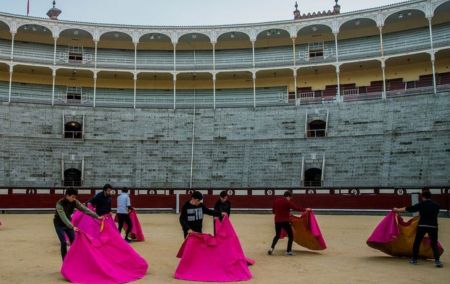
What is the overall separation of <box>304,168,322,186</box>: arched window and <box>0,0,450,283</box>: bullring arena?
0.32ft

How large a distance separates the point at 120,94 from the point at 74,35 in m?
5.99

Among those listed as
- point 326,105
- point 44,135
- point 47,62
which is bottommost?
point 44,135

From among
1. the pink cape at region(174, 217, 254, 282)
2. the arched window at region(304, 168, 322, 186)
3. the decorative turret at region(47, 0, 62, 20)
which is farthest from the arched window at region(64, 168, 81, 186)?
the pink cape at region(174, 217, 254, 282)

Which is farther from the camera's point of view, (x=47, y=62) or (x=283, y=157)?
(x=47, y=62)

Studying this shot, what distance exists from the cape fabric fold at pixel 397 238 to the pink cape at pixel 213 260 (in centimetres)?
333

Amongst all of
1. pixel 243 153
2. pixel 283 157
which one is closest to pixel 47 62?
pixel 243 153

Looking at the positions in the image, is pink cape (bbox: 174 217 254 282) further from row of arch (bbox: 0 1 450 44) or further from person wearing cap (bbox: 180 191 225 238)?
row of arch (bbox: 0 1 450 44)

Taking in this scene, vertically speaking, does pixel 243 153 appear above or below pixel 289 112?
below

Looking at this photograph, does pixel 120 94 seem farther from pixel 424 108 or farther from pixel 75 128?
pixel 424 108

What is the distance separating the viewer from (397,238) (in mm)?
8891

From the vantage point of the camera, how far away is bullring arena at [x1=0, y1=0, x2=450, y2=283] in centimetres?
2359

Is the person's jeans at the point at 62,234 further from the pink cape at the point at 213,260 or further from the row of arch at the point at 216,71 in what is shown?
the row of arch at the point at 216,71

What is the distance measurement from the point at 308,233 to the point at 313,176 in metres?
18.8

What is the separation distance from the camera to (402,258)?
8.95 metres
